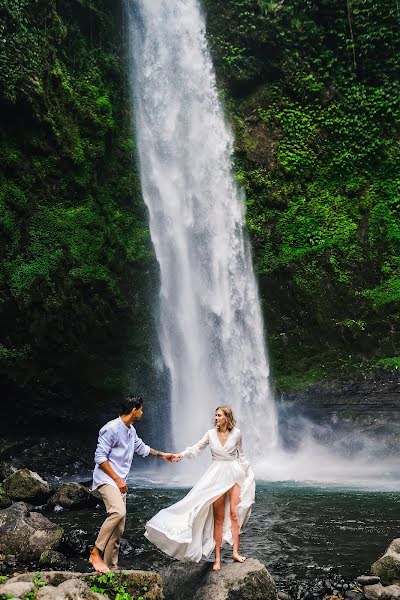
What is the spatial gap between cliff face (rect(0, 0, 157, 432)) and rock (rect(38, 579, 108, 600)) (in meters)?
8.97

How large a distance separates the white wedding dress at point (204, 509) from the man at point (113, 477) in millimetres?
393

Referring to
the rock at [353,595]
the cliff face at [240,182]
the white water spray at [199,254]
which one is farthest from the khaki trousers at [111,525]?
the cliff face at [240,182]

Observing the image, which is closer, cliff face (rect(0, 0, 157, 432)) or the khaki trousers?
the khaki trousers

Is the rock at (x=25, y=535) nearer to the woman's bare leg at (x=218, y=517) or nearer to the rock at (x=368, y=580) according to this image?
the woman's bare leg at (x=218, y=517)

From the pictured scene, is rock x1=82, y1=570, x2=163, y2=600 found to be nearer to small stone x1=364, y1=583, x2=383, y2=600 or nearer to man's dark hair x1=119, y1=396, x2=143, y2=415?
man's dark hair x1=119, y1=396, x2=143, y2=415

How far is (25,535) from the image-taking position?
6098mm

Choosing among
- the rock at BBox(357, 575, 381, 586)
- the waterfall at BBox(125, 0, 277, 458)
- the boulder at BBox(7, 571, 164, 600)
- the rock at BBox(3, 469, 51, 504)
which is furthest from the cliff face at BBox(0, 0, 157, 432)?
the rock at BBox(357, 575, 381, 586)

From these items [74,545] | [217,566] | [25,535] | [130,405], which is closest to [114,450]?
[130,405]

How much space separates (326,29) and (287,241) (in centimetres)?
729

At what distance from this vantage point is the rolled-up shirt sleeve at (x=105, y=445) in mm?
4734

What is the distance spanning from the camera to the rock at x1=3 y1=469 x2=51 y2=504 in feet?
28.3

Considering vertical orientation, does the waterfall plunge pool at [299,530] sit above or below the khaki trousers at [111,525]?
below

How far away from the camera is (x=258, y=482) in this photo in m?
11.3

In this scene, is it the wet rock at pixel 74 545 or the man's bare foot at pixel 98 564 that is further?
the wet rock at pixel 74 545
